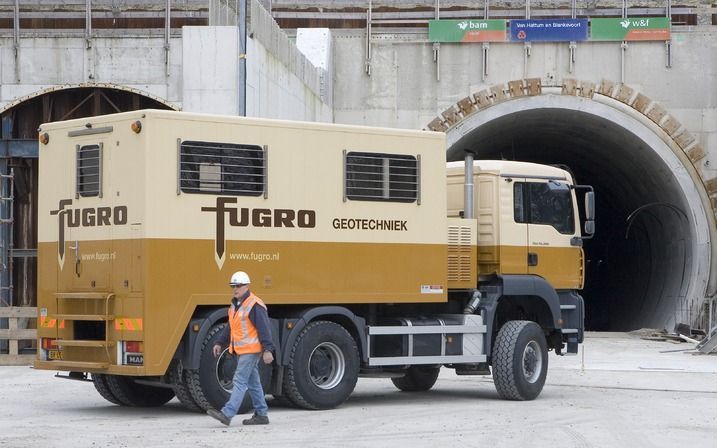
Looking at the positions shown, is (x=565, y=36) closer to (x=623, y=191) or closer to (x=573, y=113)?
(x=573, y=113)

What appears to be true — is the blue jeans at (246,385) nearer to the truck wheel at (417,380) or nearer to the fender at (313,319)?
the fender at (313,319)

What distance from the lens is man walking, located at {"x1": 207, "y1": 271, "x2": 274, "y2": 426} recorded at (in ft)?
45.4

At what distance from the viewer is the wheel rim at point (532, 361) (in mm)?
17688

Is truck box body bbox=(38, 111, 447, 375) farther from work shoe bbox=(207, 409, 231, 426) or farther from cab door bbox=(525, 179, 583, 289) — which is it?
cab door bbox=(525, 179, 583, 289)

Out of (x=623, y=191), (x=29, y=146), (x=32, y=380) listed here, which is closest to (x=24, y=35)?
(x=29, y=146)

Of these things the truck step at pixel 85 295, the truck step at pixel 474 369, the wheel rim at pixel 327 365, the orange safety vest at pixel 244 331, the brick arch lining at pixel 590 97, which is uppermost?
the brick arch lining at pixel 590 97

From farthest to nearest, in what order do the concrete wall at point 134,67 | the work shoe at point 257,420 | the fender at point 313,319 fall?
the concrete wall at point 134,67, the fender at point 313,319, the work shoe at point 257,420

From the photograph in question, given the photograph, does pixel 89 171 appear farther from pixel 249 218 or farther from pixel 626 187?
pixel 626 187

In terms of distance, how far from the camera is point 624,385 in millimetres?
20234

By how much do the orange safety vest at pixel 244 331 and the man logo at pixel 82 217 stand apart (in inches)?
79.2

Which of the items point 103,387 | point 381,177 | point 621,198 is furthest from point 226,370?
point 621,198

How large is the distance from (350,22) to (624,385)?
16.3 m

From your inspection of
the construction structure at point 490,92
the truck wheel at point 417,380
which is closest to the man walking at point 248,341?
the truck wheel at point 417,380

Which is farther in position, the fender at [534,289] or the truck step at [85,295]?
the fender at [534,289]
